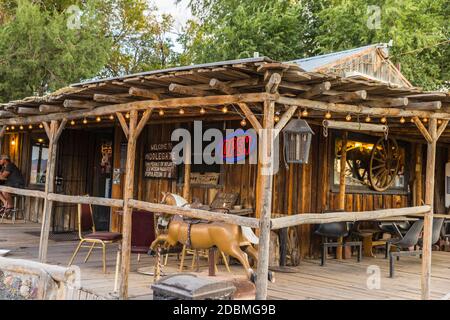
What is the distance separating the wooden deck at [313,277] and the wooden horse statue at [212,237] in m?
0.54

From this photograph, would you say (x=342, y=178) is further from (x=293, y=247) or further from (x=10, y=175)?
(x=10, y=175)

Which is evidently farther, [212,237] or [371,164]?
[371,164]

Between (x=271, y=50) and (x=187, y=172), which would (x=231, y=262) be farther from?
(x=271, y=50)

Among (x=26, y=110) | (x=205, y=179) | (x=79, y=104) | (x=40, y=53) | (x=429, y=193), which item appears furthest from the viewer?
(x=40, y=53)

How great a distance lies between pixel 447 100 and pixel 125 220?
12.8 ft

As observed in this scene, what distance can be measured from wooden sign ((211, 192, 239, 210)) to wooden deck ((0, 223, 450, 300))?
0.95 m

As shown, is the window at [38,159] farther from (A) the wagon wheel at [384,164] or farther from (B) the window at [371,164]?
(A) the wagon wheel at [384,164]

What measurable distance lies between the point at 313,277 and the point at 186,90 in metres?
3.22

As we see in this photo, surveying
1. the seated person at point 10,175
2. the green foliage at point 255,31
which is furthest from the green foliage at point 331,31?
the seated person at point 10,175

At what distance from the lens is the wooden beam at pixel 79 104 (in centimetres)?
637

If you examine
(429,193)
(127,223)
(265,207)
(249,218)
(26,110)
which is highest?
(26,110)

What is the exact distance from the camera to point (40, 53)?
14.7 meters

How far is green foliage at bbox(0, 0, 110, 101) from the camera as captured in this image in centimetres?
1423

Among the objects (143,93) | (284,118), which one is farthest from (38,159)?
(284,118)
